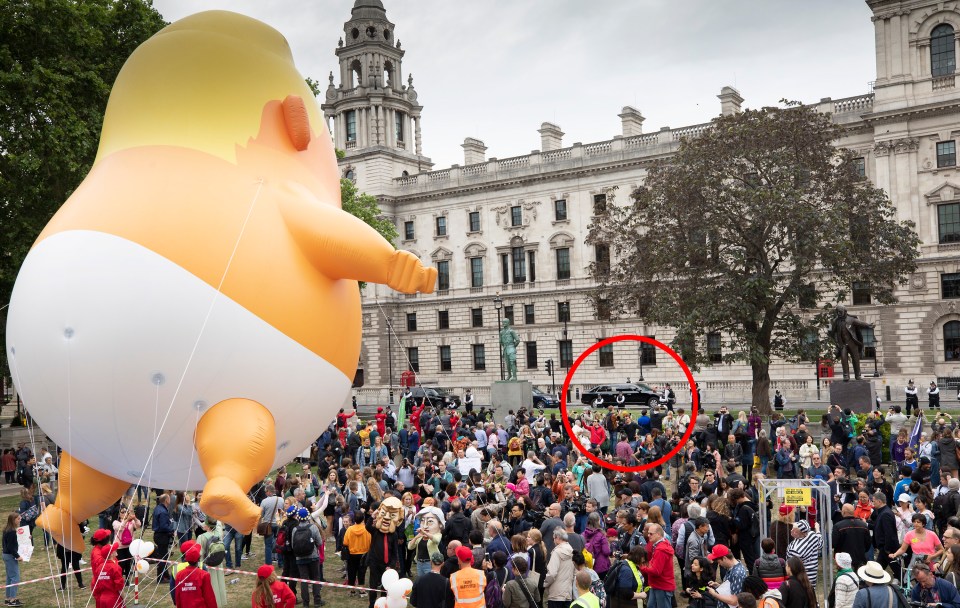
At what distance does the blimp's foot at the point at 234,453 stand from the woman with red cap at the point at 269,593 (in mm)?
2374

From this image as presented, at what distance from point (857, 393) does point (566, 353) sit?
3418 centimetres

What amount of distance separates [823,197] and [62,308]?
29689 mm

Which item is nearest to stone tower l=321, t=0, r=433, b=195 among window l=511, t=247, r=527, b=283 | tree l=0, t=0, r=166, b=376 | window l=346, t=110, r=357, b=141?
window l=346, t=110, r=357, b=141

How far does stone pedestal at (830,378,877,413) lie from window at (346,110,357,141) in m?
51.7

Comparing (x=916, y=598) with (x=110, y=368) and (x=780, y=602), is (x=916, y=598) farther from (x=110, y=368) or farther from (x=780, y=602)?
(x=110, y=368)

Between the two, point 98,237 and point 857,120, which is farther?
point 857,120

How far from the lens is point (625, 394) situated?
153ft

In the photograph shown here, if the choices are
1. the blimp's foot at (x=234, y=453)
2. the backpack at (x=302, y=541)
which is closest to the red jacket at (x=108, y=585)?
the backpack at (x=302, y=541)

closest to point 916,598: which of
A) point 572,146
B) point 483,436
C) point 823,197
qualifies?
point 483,436

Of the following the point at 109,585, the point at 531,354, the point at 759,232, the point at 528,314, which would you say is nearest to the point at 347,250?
the point at 109,585

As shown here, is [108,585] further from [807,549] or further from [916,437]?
[916,437]

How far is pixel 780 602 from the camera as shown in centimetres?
928

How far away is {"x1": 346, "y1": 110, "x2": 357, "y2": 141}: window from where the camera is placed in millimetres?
74062

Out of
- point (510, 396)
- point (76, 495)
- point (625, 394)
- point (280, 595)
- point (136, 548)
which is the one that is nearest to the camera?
point (76, 495)
